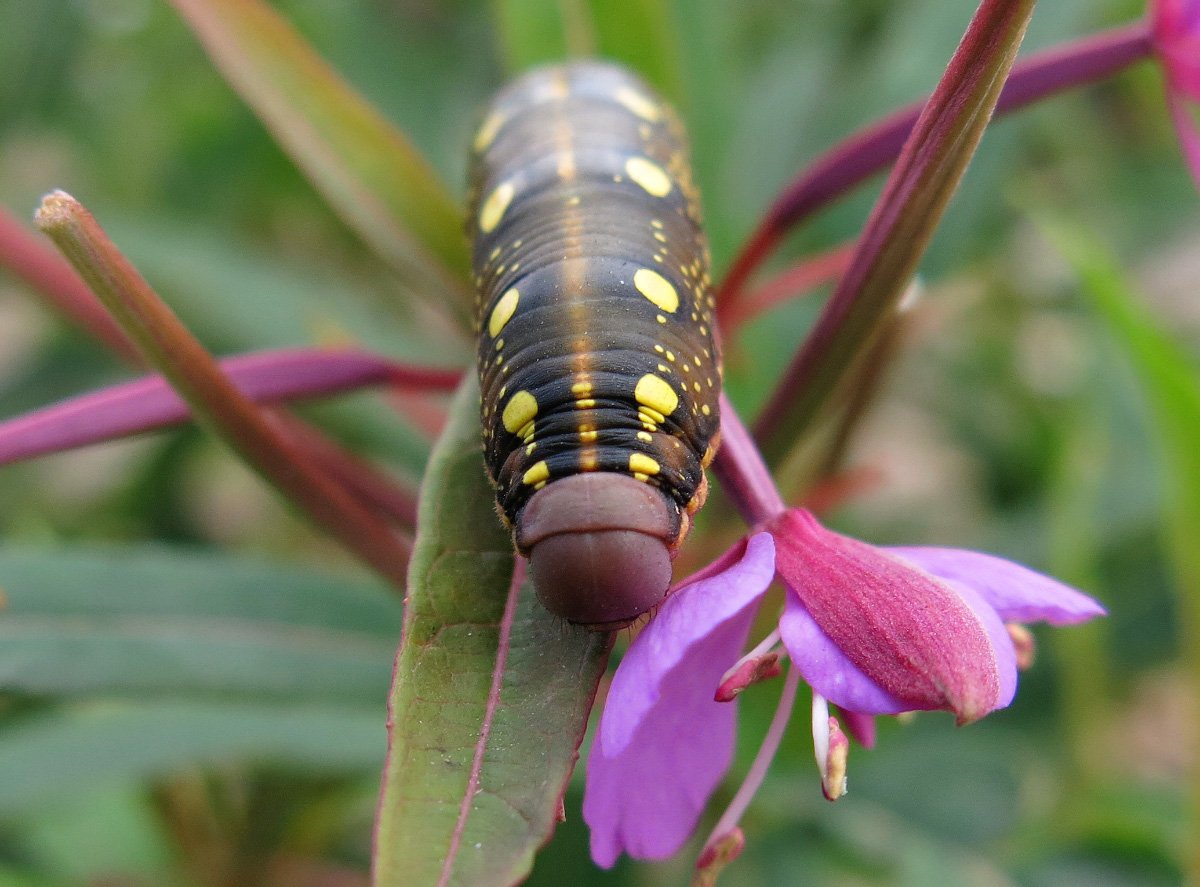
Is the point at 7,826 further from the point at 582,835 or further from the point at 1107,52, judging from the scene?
the point at 1107,52

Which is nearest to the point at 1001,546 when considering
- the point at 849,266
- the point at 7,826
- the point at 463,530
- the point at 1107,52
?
the point at 1107,52

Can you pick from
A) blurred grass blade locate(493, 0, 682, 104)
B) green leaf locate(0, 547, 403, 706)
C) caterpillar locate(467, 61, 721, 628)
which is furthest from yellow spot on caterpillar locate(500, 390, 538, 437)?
blurred grass blade locate(493, 0, 682, 104)

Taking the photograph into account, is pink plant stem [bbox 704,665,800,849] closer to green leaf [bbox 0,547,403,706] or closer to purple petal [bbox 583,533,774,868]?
purple petal [bbox 583,533,774,868]

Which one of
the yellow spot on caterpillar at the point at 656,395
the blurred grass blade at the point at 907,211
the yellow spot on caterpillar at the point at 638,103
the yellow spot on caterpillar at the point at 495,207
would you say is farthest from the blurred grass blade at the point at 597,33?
the yellow spot on caterpillar at the point at 656,395

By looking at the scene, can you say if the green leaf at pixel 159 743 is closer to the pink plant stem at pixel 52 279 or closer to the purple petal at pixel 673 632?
the pink plant stem at pixel 52 279

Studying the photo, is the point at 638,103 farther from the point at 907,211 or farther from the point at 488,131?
the point at 907,211

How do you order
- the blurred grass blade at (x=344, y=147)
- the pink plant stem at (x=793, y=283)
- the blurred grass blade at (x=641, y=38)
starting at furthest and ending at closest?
the blurred grass blade at (x=641, y=38), the pink plant stem at (x=793, y=283), the blurred grass blade at (x=344, y=147)

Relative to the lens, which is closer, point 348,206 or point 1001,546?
point 348,206
